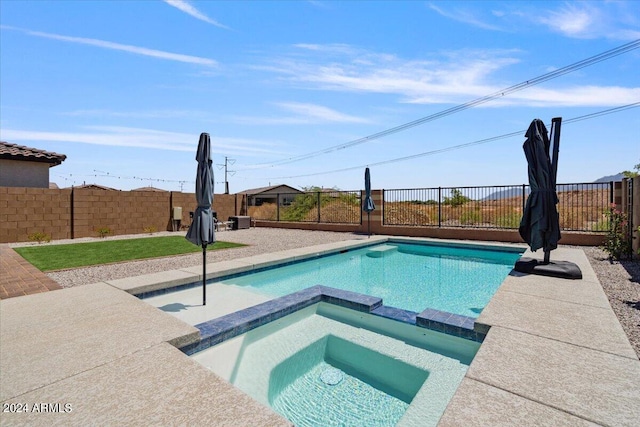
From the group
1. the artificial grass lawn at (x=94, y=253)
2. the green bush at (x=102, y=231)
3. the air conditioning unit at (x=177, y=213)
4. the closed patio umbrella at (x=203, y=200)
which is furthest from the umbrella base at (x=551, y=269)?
the air conditioning unit at (x=177, y=213)

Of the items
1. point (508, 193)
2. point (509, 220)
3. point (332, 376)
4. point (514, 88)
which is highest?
point (514, 88)

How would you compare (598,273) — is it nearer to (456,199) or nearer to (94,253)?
(456,199)

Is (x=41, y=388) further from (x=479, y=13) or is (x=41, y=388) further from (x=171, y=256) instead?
(x=479, y=13)

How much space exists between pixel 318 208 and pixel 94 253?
984 cm

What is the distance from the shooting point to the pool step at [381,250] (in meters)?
9.52

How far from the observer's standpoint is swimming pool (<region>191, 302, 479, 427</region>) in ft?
8.43

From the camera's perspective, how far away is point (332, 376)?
3178 mm

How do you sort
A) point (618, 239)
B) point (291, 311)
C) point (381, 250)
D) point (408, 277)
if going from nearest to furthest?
point (291, 311) → point (408, 277) → point (618, 239) → point (381, 250)

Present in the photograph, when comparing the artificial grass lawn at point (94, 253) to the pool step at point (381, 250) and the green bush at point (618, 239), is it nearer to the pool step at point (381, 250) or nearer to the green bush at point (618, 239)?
the pool step at point (381, 250)

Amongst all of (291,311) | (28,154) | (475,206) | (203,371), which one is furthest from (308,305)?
(28,154)

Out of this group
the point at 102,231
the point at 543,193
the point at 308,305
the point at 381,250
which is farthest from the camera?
the point at 102,231

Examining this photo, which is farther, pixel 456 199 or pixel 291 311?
pixel 456 199

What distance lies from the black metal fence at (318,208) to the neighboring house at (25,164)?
31.9ft

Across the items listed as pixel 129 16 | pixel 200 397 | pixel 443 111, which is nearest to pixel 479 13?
pixel 129 16
